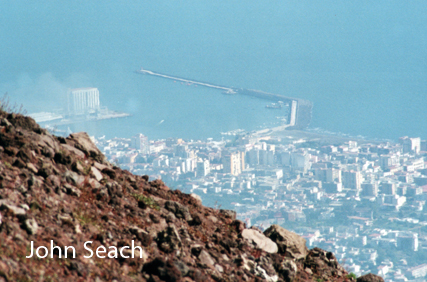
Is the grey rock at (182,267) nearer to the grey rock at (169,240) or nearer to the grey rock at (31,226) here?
the grey rock at (169,240)

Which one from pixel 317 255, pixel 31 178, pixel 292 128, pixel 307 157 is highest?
pixel 292 128

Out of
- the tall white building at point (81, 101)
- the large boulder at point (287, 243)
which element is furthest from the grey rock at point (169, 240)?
the tall white building at point (81, 101)

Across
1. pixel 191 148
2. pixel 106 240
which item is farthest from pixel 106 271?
pixel 191 148

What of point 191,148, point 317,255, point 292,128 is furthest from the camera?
point 292,128

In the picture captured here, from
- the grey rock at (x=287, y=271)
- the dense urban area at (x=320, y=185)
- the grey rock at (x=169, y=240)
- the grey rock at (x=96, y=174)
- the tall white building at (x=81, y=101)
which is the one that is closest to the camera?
the grey rock at (x=169, y=240)

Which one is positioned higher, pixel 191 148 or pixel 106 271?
pixel 191 148

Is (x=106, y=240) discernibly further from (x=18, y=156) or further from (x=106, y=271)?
(x=18, y=156)
